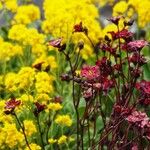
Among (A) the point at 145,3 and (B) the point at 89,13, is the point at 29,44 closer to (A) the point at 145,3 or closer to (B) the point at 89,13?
(B) the point at 89,13

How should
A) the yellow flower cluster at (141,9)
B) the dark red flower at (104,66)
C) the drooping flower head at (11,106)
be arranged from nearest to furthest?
1. the drooping flower head at (11,106)
2. the dark red flower at (104,66)
3. the yellow flower cluster at (141,9)

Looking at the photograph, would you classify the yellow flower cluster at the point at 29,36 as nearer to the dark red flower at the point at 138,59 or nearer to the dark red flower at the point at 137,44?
the dark red flower at the point at 138,59

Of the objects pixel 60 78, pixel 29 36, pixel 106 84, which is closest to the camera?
pixel 106 84

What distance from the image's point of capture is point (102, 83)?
9.41 ft

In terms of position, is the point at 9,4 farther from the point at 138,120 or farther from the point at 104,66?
the point at 138,120

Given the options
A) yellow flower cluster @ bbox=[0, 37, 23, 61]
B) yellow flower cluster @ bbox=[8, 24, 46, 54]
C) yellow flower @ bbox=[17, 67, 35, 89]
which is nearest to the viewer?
yellow flower @ bbox=[17, 67, 35, 89]

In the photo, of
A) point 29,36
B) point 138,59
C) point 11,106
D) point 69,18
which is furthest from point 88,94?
point 29,36

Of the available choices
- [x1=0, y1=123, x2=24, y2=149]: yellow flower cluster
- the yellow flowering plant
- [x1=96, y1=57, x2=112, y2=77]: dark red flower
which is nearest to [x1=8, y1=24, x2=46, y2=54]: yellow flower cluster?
the yellow flowering plant

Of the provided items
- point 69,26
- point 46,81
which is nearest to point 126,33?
point 46,81

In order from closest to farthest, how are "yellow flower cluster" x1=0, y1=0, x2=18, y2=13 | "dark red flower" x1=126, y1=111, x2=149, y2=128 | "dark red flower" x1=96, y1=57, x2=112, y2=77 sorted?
"dark red flower" x1=126, y1=111, x2=149, y2=128 < "dark red flower" x1=96, y1=57, x2=112, y2=77 < "yellow flower cluster" x1=0, y1=0, x2=18, y2=13

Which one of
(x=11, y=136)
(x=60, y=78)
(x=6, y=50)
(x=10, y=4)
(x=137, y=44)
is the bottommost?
(x=11, y=136)

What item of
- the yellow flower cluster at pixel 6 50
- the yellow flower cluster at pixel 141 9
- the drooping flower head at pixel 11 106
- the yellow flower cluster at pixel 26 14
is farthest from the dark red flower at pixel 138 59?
the yellow flower cluster at pixel 26 14

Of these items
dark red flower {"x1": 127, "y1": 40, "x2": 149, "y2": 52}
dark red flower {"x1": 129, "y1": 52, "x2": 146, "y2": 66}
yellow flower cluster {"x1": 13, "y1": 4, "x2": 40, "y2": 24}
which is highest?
yellow flower cluster {"x1": 13, "y1": 4, "x2": 40, "y2": 24}

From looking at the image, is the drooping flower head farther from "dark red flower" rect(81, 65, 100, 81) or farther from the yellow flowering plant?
"dark red flower" rect(81, 65, 100, 81)
